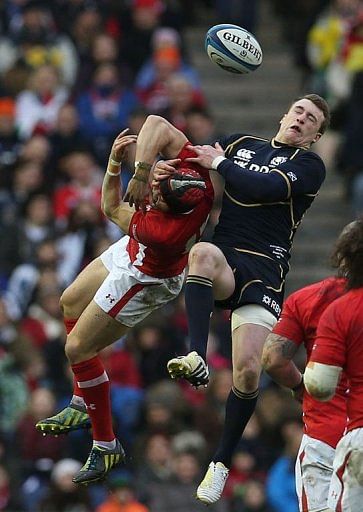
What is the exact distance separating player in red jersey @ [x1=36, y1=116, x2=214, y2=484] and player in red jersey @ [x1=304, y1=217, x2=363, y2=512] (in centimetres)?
174

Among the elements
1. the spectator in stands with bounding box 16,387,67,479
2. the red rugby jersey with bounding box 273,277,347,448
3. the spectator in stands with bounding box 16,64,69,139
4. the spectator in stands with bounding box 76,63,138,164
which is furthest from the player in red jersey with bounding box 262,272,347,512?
the spectator in stands with bounding box 16,64,69,139

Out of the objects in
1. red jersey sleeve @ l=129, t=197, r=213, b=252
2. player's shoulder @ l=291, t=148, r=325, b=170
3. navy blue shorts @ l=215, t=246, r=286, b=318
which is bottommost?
navy blue shorts @ l=215, t=246, r=286, b=318

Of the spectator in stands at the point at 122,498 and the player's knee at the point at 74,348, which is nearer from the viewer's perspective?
the player's knee at the point at 74,348

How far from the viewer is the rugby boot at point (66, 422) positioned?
11516mm

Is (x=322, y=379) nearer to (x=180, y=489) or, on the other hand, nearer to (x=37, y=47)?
(x=180, y=489)

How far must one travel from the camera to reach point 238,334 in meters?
11.0

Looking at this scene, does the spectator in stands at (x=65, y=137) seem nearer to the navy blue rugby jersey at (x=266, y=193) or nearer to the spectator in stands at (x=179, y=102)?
the spectator in stands at (x=179, y=102)

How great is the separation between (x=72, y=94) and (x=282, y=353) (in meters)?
9.61

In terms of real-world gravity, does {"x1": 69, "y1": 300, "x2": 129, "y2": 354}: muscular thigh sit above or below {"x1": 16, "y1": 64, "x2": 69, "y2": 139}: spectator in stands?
above

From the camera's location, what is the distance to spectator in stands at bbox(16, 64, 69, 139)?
734 inches

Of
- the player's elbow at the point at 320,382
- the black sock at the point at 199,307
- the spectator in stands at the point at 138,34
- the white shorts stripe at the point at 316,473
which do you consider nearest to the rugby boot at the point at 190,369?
the black sock at the point at 199,307

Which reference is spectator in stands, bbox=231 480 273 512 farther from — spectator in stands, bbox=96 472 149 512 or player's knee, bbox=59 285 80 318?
Answer: player's knee, bbox=59 285 80 318

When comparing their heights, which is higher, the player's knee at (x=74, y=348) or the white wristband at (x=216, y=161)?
the white wristband at (x=216, y=161)

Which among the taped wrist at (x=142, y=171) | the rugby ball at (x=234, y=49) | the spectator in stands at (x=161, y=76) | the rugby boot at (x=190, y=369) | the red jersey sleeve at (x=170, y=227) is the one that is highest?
the rugby ball at (x=234, y=49)
